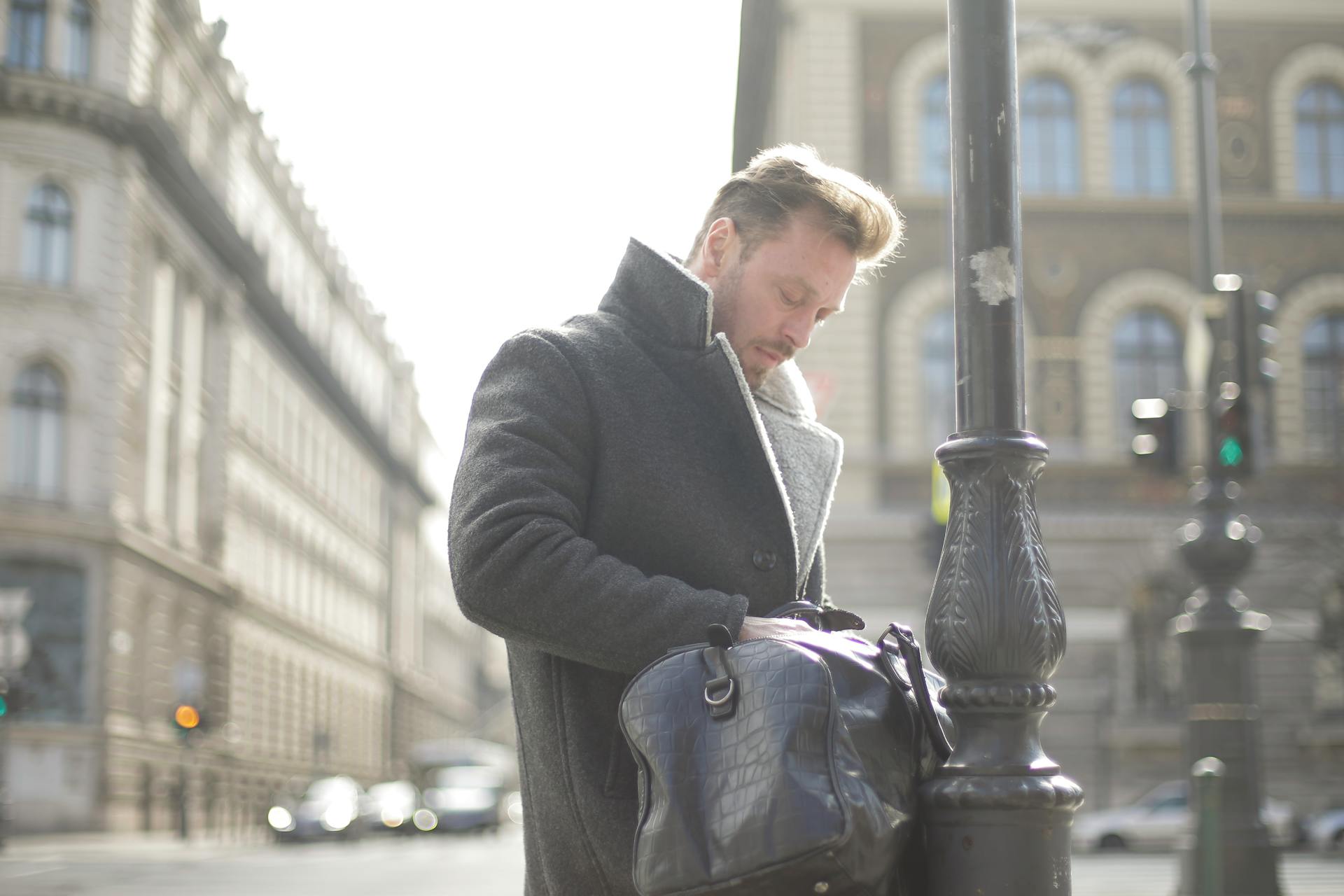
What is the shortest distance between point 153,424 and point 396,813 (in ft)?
38.0

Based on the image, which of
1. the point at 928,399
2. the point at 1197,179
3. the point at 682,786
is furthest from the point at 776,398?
the point at 928,399

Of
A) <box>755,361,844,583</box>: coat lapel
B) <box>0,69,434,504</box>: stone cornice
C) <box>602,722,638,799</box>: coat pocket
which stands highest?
<box>0,69,434,504</box>: stone cornice

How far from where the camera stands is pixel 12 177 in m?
36.1

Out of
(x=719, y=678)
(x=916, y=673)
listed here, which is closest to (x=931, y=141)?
(x=916, y=673)

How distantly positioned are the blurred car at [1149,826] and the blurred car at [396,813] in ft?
71.9

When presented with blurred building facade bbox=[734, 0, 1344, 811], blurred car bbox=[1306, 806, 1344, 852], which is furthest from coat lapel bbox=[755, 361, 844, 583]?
blurred car bbox=[1306, 806, 1344, 852]

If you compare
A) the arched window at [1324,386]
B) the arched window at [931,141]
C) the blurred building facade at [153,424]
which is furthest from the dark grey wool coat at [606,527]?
the arched window at [1324,386]

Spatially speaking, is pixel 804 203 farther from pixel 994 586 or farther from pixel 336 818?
pixel 336 818

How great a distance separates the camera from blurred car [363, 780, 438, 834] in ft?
140

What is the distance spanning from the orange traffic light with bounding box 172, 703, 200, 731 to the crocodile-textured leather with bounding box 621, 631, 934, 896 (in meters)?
29.5

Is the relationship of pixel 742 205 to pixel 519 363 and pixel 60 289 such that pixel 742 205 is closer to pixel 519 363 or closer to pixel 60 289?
pixel 519 363

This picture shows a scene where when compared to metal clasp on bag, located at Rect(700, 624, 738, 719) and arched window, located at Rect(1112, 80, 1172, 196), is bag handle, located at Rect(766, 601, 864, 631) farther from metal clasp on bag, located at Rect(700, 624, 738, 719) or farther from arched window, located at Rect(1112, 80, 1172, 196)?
arched window, located at Rect(1112, 80, 1172, 196)

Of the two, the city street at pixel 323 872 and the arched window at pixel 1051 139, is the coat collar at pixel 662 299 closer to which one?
the city street at pixel 323 872

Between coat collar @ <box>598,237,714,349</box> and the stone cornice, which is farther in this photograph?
the stone cornice
